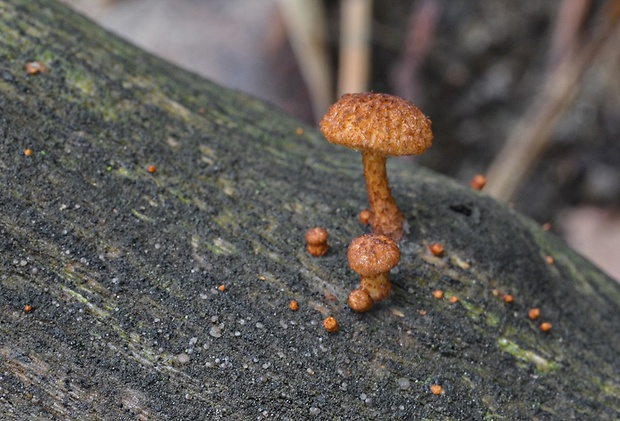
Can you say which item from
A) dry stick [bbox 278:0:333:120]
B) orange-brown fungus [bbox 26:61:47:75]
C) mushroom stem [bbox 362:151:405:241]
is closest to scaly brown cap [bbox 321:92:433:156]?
mushroom stem [bbox 362:151:405:241]

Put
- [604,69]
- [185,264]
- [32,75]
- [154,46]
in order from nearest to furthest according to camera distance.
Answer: [185,264], [32,75], [154,46], [604,69]

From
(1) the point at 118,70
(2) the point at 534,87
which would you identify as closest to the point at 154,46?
(1) the point at 118,70

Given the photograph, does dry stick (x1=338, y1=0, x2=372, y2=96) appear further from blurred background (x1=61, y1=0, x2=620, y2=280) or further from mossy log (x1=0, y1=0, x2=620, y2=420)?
mossy log (x1=0, y1=0, x2=620, y2=420)

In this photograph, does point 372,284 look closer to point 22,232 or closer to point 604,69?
point 22,232

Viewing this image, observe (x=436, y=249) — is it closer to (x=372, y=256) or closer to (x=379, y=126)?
(x=372, y=256)

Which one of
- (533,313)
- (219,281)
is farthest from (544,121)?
(219,281)

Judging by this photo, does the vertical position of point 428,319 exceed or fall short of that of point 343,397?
it exceeds it

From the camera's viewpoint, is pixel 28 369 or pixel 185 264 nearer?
pixel 28 369
